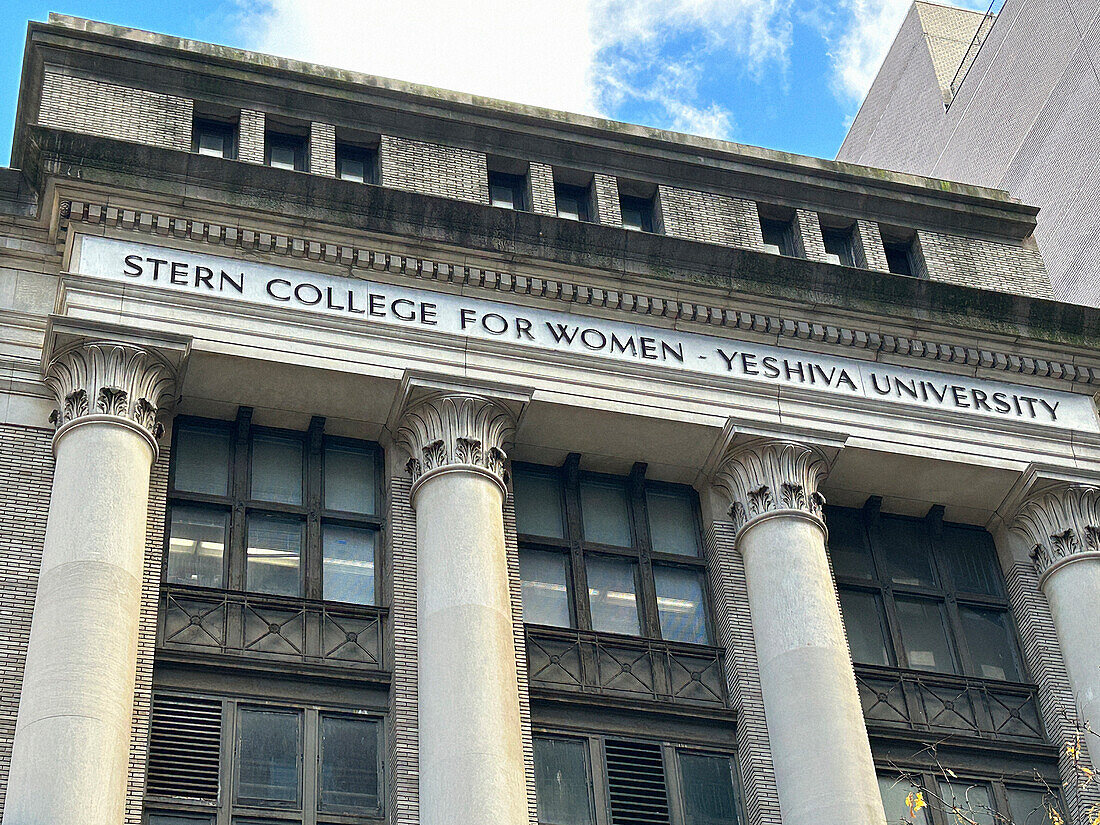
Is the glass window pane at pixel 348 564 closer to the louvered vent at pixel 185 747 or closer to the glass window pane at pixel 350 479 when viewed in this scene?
the glass window pane at pixel 350 479

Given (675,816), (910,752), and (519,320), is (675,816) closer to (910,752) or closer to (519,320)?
(910,752)

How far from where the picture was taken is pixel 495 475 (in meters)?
27.8

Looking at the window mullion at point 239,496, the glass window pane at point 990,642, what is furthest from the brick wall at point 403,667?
the glass window pane at point 990,642

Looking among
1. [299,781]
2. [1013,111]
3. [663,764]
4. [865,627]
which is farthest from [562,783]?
[1013,111]

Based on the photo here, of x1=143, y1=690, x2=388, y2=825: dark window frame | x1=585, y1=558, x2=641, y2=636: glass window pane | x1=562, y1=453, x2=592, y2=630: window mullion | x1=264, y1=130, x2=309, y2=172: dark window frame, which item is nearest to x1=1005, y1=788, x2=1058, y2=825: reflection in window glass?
x1=585, y1=558, x2=641, y2=636: glass window pane

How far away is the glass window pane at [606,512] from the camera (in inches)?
1156

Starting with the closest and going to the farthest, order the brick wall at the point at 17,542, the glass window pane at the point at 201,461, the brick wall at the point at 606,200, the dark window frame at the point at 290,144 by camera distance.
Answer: the brick wall at the point at 17,542 < the glass window pane at the point at 201,461 < the dark window frame at the point at 290,144 < the brick wall at the point at 606,200

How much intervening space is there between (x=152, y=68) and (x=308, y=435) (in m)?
7.73

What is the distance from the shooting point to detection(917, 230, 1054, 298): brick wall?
3456 cm

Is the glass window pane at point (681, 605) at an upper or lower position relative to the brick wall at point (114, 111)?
lower

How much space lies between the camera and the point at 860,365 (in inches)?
1249

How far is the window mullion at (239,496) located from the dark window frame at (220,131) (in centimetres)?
554

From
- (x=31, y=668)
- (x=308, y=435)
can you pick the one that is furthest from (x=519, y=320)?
(x=31, y=668)

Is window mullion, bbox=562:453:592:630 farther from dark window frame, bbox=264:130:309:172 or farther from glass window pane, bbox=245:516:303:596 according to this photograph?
dark window frame, bbox=264:130:309:172
